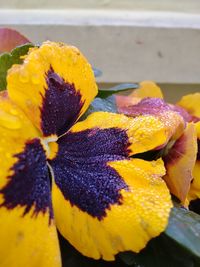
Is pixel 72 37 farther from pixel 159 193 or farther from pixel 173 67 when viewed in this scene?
pixel 159 193

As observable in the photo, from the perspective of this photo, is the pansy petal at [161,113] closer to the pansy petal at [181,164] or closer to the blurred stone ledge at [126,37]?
the pansy petal at [181,164]

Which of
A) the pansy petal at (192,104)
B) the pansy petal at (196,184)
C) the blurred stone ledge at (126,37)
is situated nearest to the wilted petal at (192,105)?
the pansy petal at (192,104)

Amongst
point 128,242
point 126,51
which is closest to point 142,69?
point 126,51

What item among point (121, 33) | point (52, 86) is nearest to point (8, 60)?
point (52, 86)

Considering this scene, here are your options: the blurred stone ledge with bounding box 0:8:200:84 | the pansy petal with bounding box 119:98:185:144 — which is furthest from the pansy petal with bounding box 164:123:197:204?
the blurred stone ledge with bounding box 0:8:200:84

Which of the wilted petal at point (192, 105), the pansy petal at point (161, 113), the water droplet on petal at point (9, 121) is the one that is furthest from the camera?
the wilted petal at point (192, 105)

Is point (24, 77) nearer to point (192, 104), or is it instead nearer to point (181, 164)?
point (181, 164)

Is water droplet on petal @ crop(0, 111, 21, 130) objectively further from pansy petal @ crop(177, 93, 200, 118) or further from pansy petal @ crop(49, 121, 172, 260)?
pansy petal @ crop(177, 93, 200, 118)

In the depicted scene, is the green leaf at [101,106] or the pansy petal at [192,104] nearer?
the green leaf at [101,106]
